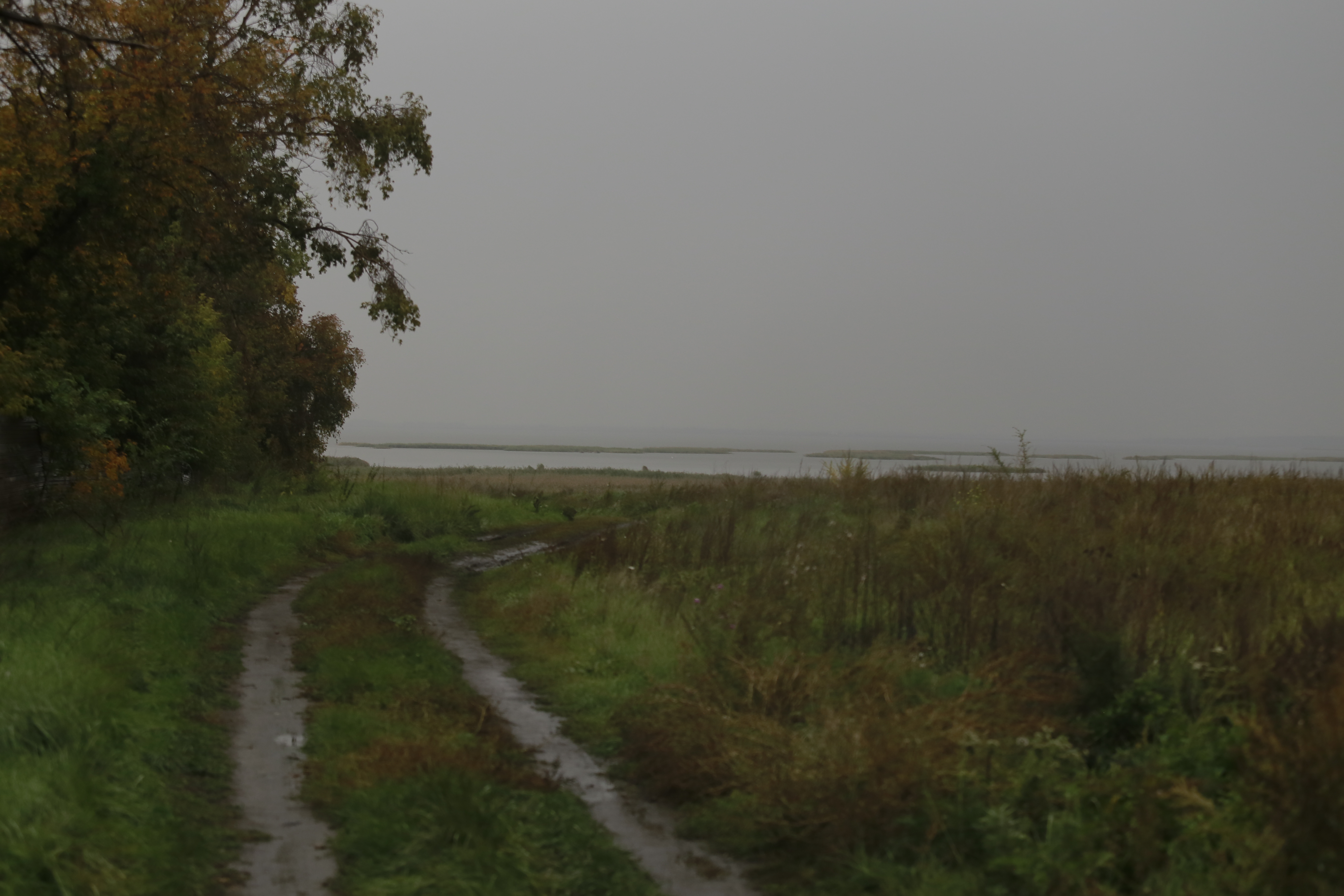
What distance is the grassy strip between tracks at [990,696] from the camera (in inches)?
196

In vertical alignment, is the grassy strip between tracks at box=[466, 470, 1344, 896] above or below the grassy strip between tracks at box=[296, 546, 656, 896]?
above

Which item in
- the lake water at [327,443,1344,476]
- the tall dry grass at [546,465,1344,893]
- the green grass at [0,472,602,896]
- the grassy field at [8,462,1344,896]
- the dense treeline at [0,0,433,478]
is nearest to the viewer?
the tall dry grass at [546,465,1344,893]

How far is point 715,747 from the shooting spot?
7020 mm

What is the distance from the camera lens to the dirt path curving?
543 cm

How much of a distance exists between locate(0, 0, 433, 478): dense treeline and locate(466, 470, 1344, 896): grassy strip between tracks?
7.20 metres

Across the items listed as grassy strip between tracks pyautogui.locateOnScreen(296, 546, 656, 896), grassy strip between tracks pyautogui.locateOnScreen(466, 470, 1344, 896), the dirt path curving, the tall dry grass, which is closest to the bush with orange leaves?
the dirt path curving

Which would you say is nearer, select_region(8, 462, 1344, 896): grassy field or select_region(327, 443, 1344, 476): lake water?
select_region(8, 462, 1344, 896): grassy field

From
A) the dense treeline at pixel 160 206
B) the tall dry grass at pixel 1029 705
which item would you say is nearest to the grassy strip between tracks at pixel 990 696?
the tall dry grass at pixel 1029 705

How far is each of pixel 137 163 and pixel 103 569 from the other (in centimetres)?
677

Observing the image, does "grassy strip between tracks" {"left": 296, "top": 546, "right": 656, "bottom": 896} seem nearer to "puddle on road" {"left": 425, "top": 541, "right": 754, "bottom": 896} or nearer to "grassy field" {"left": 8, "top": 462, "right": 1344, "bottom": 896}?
"grassy field" {"left": 8, "top": 462, "right": 1344, "bottom": 896}

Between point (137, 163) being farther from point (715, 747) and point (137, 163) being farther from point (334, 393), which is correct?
point (334, 393)

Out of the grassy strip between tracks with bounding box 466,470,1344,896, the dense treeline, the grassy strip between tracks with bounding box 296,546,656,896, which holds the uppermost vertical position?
the dense treeline

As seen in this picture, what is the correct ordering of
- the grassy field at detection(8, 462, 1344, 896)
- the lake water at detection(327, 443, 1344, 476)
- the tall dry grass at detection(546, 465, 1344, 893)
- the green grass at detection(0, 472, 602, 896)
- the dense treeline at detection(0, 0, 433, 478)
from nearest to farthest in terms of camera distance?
1. the tall dry grass at detection(546, 465, 1344, 893)
2. the grassy field at detection(8, 462, 1344, 896)
3. the green grass at detection(0, 472, 602, 896)
4. the dense treeline at detection(0, 0, 433, 478)
5. the lake water at detection(327, 443, 1344, 476)

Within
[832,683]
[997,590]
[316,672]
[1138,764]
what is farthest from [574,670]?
[1138,764]
